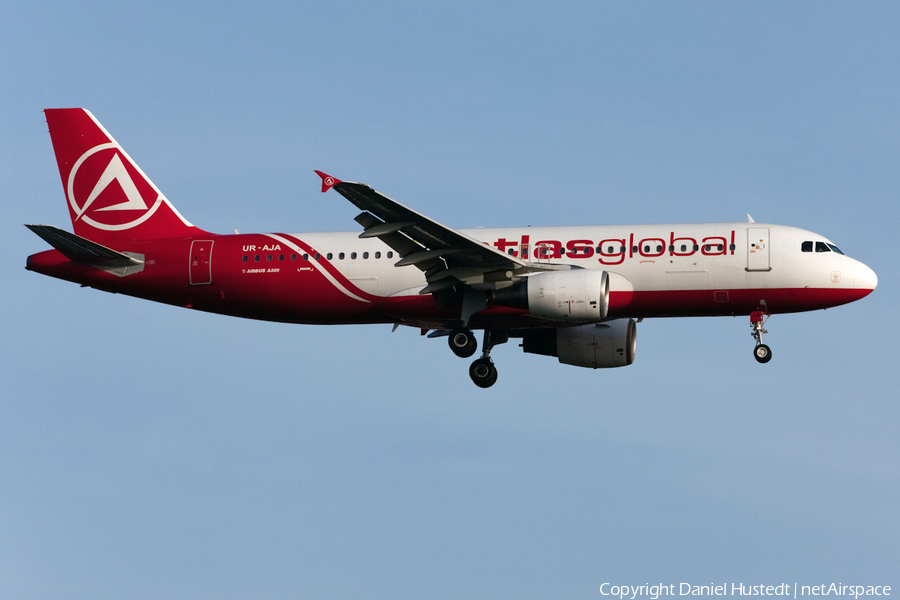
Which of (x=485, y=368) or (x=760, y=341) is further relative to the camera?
(x=485, y=368)

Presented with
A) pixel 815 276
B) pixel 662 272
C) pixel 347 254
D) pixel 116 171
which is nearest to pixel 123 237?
pixel 116 171

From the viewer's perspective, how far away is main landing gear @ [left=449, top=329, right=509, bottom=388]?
37594 mm

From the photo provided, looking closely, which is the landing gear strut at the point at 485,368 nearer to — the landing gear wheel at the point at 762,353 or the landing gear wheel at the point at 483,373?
the landing gear wheel at the point at 483,373

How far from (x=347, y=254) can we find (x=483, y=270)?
4.94 metres

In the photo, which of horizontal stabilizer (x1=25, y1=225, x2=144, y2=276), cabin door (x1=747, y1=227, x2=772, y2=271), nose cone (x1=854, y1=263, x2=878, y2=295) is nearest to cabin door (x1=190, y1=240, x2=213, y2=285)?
horizontal stabilizer (x1=25, y1=225, x2=144, y2=276)

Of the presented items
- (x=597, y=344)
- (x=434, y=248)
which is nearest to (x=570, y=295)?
(x=434, y=248)

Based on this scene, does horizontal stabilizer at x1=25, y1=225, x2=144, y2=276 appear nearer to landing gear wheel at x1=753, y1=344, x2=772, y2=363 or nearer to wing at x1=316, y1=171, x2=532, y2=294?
wing at x1=316, y1=171, x2=532, y2=294

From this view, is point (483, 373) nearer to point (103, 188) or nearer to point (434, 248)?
point (434, 248)

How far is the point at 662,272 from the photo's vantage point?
35656mm

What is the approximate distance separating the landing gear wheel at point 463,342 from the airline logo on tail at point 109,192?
11.8 metres

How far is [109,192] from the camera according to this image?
4106 centimetres

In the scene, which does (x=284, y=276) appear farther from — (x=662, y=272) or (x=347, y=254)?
(x=662, y=272)

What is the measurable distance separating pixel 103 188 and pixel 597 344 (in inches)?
723

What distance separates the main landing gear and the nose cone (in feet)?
37.7
